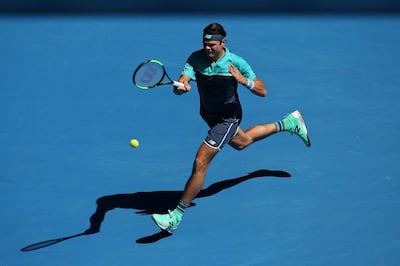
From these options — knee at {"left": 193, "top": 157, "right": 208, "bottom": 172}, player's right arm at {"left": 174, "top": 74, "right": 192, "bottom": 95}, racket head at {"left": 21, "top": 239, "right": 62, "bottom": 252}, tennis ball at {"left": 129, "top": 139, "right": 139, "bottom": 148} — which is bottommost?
racket head at {"left": 21, "top": 239, "right": 62, "bottom": 252}

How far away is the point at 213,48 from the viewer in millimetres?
7488

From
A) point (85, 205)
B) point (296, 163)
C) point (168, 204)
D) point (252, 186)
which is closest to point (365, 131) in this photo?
point (296, 163)

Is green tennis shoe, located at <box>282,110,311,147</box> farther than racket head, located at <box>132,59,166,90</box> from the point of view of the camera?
Yes

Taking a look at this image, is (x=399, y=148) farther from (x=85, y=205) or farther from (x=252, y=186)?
(x=85, y=205)

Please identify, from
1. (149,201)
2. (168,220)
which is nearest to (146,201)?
(149,201)

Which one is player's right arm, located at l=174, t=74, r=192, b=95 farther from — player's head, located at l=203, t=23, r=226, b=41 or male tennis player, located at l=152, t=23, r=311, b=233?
player's head, located at l=203, t=23, r=226, b=41

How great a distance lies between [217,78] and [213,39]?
39 centimetres

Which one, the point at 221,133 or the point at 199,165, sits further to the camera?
the point at 221,133

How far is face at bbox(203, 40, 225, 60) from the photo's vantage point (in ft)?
24.5

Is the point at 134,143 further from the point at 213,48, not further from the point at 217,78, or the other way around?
the point at 213,48

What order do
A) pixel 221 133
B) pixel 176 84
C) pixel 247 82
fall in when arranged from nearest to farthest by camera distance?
pixel 176 84 < pixel 247 82 < pixel 221 133

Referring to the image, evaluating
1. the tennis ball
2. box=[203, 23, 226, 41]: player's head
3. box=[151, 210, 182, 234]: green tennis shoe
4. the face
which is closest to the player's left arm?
the face

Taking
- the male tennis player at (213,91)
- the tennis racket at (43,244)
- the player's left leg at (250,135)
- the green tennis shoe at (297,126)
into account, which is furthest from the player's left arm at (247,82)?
the tennis racket at (43,244)

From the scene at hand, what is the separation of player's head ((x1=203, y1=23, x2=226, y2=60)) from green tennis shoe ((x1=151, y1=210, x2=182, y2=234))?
57.3 inches
